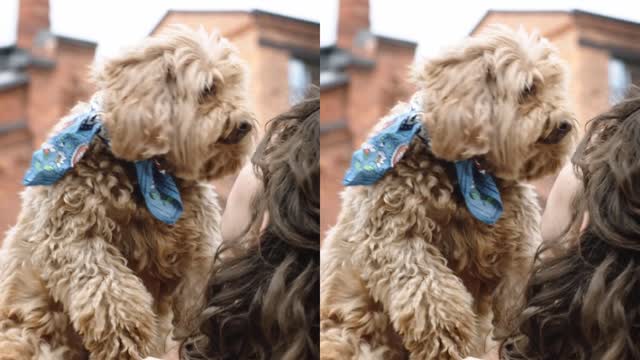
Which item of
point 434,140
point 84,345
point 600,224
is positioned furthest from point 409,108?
point 84,345

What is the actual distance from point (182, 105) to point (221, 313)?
47cm

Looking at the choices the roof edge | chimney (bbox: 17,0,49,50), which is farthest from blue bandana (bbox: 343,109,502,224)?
chimney (bbox: 17,0,49,50)

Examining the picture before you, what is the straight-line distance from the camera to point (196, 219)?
1983 mm

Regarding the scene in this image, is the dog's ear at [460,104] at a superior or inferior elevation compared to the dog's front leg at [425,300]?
superior

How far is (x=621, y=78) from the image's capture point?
1.80m

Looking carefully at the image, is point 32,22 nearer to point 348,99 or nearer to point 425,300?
point 348,99

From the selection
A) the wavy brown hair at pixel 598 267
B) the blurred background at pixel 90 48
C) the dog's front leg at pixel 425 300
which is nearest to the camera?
the wavy brown hair at pixel 598 267

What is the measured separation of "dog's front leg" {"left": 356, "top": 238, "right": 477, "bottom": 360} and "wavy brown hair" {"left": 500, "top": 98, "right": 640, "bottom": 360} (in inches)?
5.1

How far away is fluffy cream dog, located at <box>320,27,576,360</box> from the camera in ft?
5.94

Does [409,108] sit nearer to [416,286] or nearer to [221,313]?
[416,286]

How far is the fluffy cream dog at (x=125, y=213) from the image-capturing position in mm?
1890

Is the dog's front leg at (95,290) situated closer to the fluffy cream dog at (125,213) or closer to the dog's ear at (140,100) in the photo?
the fluffy cream dog at (125,213)

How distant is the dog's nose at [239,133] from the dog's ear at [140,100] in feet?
0.40

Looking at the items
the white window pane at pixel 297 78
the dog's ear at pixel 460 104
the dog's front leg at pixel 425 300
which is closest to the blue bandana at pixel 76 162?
the white window pane at pixel 297 78
